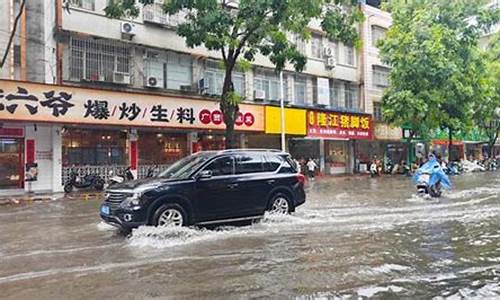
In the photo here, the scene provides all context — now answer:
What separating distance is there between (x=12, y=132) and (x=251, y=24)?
1123 cm

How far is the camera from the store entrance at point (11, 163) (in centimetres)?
1980

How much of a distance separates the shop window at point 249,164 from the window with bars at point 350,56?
991 inches

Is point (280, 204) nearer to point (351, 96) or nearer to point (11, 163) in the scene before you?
point (11, 163)

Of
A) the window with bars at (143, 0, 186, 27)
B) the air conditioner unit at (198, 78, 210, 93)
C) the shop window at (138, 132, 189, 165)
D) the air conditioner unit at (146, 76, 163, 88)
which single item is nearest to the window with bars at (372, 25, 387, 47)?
the air conditioner unit at (198, 78, 210, 93)

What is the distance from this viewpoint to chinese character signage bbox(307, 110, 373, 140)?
2991cm

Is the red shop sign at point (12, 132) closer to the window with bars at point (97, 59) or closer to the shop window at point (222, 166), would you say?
the window with bars at point (97, 59)

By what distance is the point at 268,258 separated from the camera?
7531mm

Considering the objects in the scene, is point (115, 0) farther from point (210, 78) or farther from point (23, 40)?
point (210, 78)

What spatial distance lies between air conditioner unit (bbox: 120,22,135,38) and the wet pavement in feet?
39.2

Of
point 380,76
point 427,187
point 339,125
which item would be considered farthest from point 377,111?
point 427,187

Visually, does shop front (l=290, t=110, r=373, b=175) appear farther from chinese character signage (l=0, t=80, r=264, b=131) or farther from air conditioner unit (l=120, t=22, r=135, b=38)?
air conditioner unit (l=120, t=22, r=135, b=38)

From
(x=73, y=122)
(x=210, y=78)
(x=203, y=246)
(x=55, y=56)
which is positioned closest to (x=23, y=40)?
(x=55, y=56)

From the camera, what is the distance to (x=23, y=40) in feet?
66.5

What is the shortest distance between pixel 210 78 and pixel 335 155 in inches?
486
